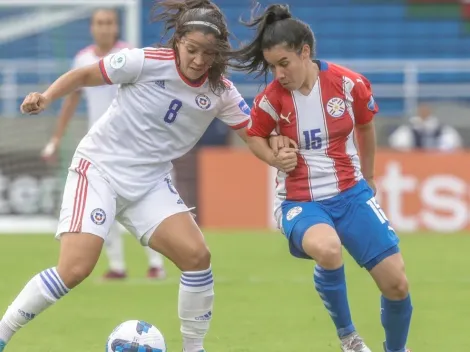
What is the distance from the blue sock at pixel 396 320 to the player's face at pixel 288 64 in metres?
1.24

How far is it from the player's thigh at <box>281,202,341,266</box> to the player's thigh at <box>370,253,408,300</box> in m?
0.24

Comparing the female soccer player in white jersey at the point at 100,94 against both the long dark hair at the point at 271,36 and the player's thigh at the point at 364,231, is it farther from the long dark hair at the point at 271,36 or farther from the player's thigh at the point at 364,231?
the player's thigh at the point at 364,231

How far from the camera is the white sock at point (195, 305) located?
6.50m

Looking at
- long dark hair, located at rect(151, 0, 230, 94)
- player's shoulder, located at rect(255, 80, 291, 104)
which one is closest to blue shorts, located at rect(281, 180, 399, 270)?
player's shoulder, located at rect(255, 80, 291, 104)

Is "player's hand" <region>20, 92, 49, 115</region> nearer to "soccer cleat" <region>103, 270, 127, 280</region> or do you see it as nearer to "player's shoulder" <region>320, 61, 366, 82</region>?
"player's shoulder" <region>320, 61, 366, 82</region>

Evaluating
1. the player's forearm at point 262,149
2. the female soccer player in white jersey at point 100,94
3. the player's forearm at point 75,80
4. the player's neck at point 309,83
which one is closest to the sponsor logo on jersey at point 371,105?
the player's neck at point 309,83

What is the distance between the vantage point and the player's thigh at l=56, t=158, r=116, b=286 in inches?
244

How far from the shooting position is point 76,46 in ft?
50.8

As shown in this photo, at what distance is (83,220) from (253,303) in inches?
123

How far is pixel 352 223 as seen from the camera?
639 cm

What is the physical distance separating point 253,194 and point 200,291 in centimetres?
917

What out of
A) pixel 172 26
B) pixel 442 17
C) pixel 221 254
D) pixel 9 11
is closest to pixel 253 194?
pixel 221 254

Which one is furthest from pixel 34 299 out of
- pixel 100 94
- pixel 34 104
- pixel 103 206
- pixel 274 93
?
pixel 100 94

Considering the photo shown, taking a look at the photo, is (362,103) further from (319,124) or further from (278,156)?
(278,156)
